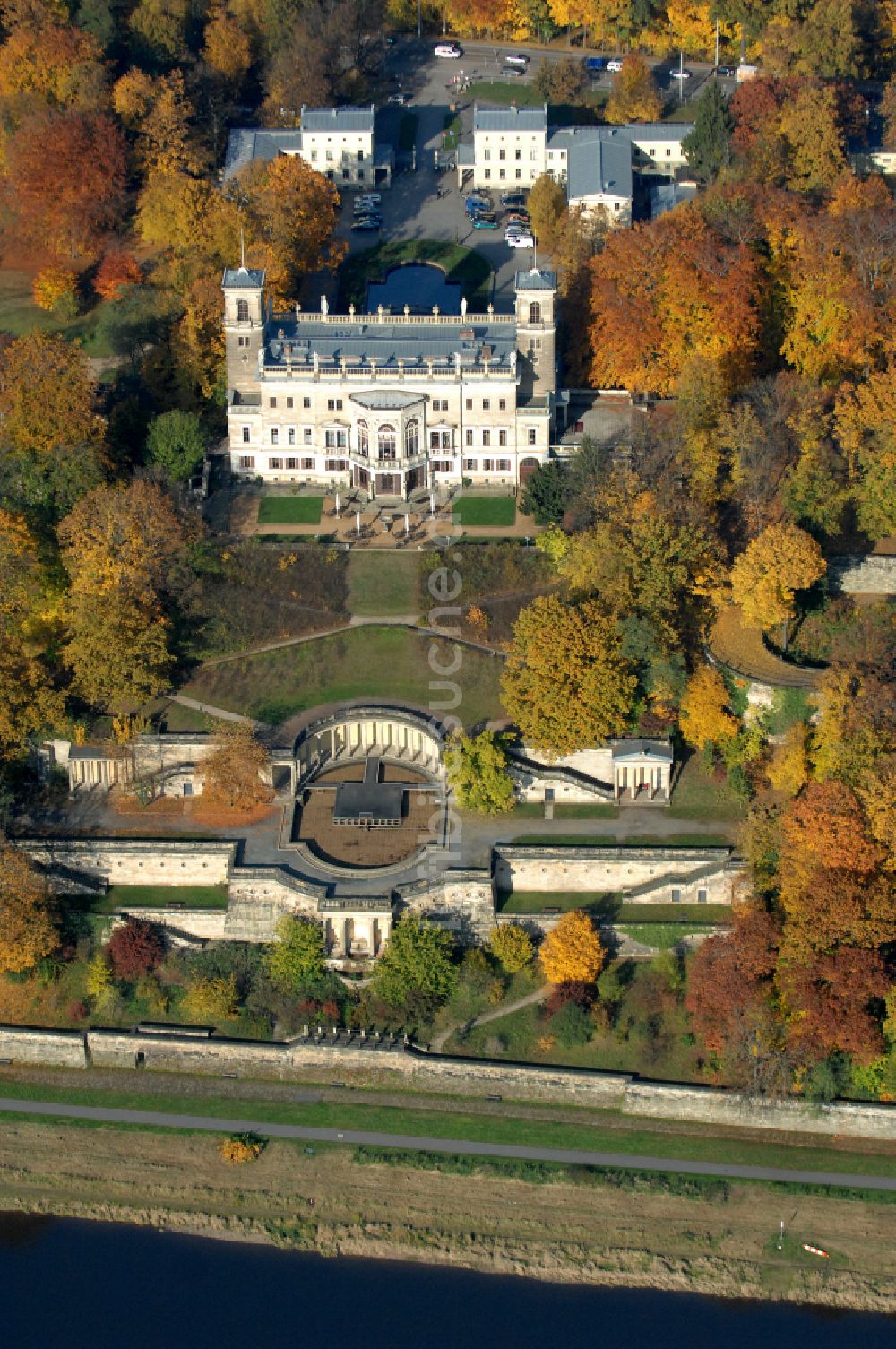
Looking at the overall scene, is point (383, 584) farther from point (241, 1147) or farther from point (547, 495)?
point (241, 1147)

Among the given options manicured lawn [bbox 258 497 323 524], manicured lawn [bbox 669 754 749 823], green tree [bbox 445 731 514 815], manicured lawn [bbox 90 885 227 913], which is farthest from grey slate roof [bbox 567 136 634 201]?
manicured lawn [bbox 90 885 227 913]

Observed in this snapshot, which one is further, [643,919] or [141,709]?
[141,709]

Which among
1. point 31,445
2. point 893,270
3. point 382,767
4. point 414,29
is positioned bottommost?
point 382,767

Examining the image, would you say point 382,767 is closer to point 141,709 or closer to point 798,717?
point 141,709

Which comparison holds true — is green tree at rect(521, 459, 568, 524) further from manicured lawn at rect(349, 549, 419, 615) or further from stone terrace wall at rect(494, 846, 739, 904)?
stone terrace wall at rect(494, 846, 739, 904)

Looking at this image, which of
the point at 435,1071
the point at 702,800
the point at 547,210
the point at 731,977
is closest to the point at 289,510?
the point at 702,800

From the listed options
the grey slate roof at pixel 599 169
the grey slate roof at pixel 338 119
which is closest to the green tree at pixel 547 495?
the grey slate roof at pixel 599 169

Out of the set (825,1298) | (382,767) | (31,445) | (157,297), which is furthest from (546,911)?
(157,297)
